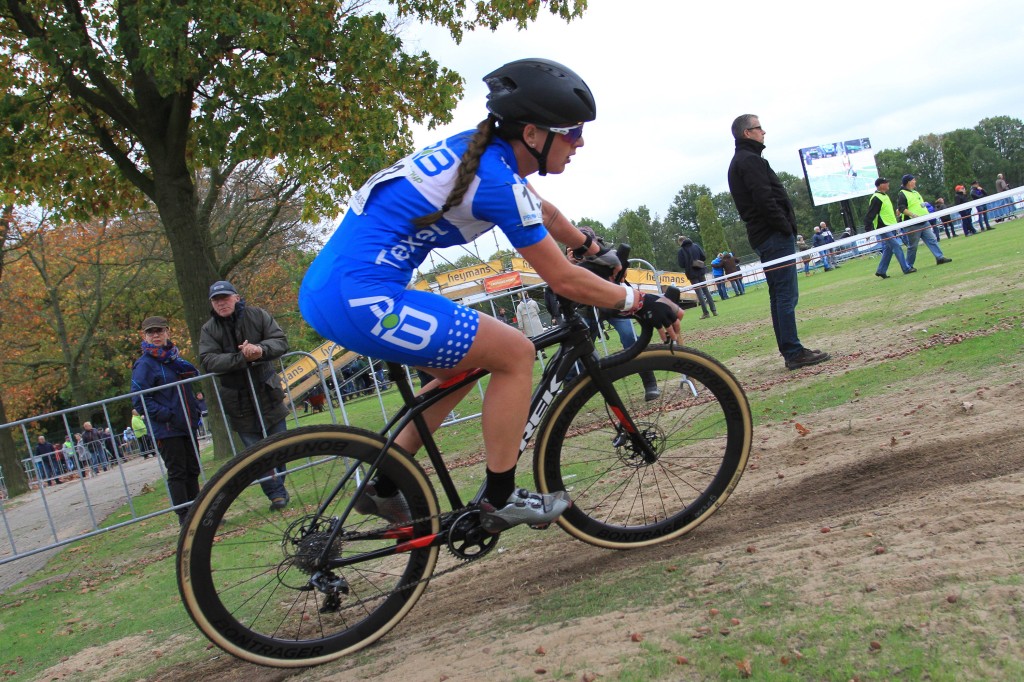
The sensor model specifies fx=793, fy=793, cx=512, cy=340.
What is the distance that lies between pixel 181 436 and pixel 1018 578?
757cm

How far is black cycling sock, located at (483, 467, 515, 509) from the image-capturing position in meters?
3.65

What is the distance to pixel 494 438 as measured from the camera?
360cm

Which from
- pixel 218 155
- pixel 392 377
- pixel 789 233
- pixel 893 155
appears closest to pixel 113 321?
pixel 218 155

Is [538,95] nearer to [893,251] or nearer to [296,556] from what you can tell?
[296,556]

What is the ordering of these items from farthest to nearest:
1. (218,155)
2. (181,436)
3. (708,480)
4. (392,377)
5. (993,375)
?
(218,155), (181,436), (993,375), (708,480), (392,377)

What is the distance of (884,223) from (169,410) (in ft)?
54.0

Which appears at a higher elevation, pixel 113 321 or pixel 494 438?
pixel 113 321

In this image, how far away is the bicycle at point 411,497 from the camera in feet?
Result: 11.0

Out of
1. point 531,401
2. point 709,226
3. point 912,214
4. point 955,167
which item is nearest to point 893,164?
point 955,167

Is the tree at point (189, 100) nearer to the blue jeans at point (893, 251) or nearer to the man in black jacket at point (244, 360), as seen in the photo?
the man in black jacket at point (244, 360)

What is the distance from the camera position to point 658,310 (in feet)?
12.1

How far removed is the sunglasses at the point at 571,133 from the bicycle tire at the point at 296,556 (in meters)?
1.56

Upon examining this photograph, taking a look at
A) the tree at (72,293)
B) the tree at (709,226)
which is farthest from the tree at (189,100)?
the tree at (709,226)

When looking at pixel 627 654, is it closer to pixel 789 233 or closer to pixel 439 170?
pixel 439 170
